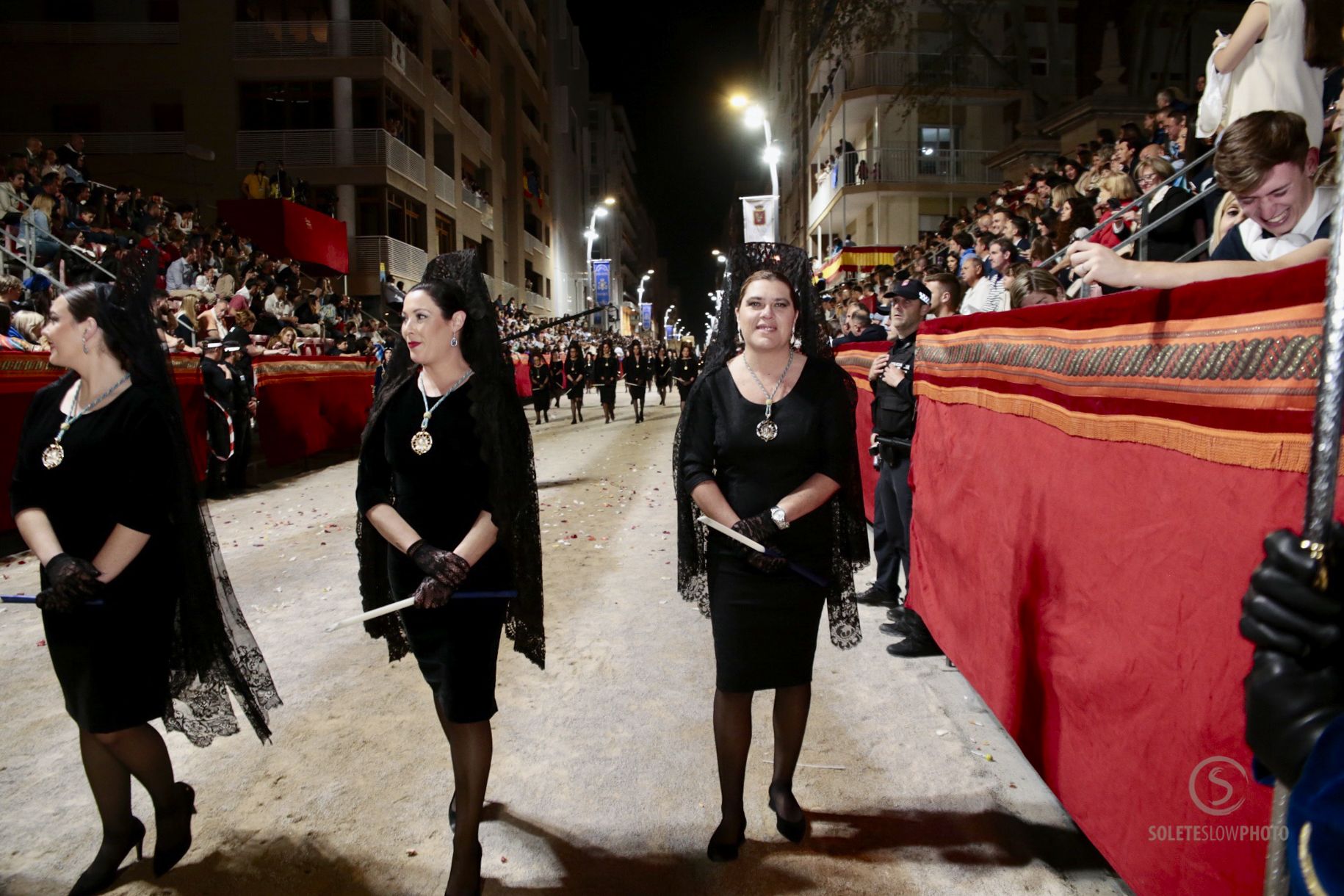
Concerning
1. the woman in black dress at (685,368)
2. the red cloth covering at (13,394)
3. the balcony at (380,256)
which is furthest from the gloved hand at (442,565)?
the balcony at (380,256)

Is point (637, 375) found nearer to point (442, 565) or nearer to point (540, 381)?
point (540, 381)

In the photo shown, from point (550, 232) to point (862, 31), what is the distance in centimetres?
4193

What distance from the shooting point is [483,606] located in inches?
122

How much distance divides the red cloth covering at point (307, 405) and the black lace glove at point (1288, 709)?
43.0ft

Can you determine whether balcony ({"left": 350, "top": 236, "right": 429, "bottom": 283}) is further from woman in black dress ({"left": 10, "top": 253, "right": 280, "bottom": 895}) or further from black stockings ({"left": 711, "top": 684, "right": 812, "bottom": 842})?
black stockings ({"left": 711, "top": 684, "right": 812, "bottom": 842})

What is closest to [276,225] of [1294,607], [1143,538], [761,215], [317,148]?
[317,148]

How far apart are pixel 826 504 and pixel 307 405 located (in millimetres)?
12657

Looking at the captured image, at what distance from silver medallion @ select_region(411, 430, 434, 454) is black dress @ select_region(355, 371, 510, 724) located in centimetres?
1

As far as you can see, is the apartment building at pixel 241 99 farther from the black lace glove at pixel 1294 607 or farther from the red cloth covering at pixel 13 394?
the black lace glove at pixel 1294 607

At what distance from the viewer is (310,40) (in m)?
30.8

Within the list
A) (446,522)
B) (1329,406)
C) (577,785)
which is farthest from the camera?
(577,785)

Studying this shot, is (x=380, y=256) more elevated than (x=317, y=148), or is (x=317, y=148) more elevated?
(x=317, y=148)

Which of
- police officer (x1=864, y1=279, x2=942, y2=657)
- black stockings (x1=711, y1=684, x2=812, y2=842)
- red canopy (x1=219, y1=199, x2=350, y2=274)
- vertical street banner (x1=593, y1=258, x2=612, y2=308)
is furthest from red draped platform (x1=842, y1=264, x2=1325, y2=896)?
vertical street banner (x1=593, y1=258, x2=612, y2=308)

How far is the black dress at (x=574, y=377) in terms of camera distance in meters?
23.2
